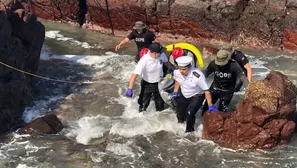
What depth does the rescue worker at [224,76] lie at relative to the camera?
8695 millimetres

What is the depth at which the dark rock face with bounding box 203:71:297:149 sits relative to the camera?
8523mm

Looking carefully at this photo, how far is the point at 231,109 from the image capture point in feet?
34.7

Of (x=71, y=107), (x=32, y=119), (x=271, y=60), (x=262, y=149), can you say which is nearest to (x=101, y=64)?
(x=71, y=107)

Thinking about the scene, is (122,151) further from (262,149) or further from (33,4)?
(33,4)

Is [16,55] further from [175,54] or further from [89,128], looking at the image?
[175,54]

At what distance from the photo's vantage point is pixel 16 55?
10766 mm

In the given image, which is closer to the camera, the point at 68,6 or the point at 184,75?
the point at 184,75

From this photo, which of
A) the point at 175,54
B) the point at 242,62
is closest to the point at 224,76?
the point at 242,62

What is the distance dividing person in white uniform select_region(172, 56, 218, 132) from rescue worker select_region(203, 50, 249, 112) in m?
0.53

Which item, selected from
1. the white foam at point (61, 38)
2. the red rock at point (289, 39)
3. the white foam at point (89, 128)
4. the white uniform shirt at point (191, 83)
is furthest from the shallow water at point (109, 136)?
the white foam at point (61, 38)

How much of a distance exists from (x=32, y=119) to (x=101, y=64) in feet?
13.8

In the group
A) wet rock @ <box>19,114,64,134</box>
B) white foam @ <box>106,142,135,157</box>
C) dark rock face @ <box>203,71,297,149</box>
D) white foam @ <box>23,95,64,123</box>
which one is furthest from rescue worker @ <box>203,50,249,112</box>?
white foam @ <box>23,95,64,123</box>

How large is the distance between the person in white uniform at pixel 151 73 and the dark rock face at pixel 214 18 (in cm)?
709

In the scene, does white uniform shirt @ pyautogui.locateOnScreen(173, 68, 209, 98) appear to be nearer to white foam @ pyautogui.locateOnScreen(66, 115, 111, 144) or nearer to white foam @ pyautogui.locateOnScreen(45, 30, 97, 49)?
white foam @ pyautogui.locateOnScreen(66, 115, 111, 144)
